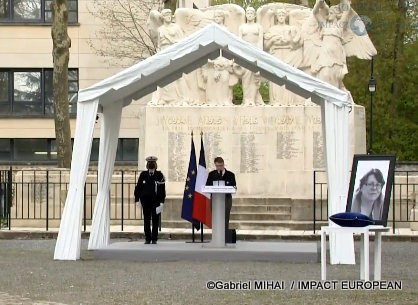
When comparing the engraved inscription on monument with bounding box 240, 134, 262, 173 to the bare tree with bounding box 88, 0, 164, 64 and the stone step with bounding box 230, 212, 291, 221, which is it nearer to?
the stone step with bounding box 230, 212, 291, 221

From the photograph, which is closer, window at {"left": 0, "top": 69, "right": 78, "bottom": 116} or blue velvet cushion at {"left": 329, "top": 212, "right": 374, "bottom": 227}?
blue velvet cushion at {"left": 329, "top": 212, "right": 374, "bottom": 227}

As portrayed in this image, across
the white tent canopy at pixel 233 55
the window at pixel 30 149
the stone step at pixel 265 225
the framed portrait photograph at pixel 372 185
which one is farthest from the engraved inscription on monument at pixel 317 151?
the window at pixel 30 149

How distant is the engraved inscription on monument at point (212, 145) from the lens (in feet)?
114

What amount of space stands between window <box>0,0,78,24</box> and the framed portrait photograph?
41146 millimetres

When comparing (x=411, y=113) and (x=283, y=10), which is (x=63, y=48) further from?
(x=411, y=113)

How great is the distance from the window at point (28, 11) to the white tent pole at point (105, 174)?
3441cm

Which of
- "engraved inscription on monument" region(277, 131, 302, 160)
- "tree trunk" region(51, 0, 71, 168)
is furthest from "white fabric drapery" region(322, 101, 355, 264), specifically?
"tree trunk" region(51, 0, 71, 168)

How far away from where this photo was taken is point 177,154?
34.7 m

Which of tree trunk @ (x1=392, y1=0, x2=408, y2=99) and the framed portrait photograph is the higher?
tree trunk @ (x1=392, y1=0, x2=408, y2=99)

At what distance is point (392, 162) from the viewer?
63.9ft

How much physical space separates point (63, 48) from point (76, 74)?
2198cm

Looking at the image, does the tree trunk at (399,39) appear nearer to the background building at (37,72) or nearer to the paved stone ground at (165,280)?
the background building at (37,72)

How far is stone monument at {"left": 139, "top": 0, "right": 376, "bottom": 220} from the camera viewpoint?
113ft

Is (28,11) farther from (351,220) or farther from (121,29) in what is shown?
(351,220)
